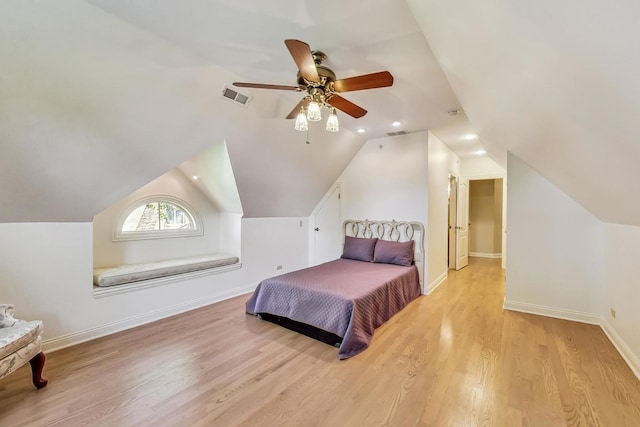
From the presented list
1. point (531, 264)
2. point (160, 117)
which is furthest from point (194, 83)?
point (531, 264)

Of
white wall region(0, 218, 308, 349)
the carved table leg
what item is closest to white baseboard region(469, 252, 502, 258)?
white wall region(0, 218, 308, 349)

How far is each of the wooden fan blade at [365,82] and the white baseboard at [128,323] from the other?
3.25 m

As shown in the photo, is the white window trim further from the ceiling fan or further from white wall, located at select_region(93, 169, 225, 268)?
the ceiling fan

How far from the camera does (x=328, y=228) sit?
5.30m

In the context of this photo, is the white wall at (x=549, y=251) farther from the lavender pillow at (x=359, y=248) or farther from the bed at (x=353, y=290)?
the lavender pillow at (x=359, y=248)

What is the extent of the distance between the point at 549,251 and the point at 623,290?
0.89 metres

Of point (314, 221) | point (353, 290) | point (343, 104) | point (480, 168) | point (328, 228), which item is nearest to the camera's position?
point (343, 104)

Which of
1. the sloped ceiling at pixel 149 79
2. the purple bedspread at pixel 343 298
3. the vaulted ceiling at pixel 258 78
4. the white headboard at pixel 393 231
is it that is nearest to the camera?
the vaulted ceiling at pixel 258 78

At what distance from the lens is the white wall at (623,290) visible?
229 cm

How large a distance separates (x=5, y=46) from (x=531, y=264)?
207 inches

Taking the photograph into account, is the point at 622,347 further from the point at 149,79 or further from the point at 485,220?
the point at 485,220

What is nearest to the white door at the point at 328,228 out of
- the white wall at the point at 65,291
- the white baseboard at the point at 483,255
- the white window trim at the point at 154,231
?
the white window trim at the point at 154,231

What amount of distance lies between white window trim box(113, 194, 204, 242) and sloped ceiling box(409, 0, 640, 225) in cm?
392

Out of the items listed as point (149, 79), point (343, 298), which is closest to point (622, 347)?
point (343, 298)
